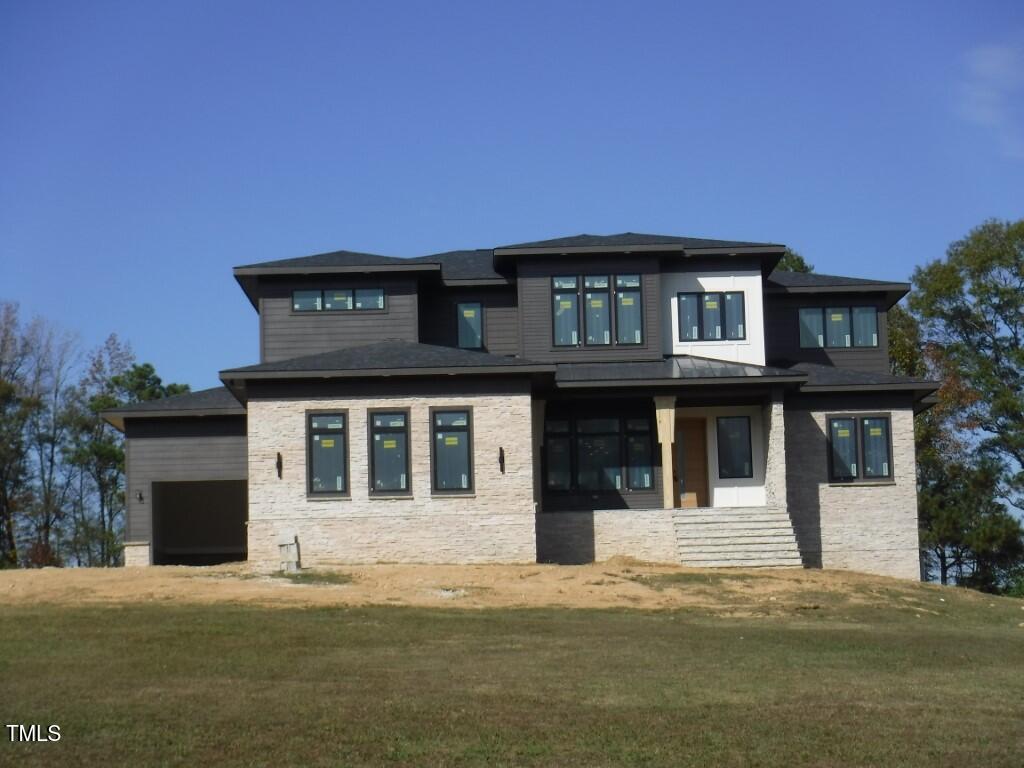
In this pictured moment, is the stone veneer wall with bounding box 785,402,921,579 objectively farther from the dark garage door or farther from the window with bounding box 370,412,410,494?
the dark garage door

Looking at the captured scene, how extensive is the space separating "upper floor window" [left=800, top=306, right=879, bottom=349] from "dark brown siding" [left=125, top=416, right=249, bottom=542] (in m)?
14.7

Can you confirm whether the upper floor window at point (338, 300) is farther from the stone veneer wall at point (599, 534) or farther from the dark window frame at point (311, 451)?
the stone veneer wall at point (599, 534)

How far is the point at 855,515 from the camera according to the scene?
32.9m

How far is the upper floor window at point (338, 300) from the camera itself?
33.4m

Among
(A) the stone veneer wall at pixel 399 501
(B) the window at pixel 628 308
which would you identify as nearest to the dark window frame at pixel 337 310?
(A) the stone veneer wall at pixel 399 501

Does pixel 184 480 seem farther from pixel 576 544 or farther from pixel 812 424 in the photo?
pixel 812 424

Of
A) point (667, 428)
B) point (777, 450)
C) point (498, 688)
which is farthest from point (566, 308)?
point (498, 688)

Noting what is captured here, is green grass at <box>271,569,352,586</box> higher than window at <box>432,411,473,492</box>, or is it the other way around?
window at <box>432,411,473,492</box>

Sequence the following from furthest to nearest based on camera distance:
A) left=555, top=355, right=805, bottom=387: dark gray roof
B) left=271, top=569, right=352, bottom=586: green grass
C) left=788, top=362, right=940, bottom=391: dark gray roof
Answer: left=788, top=362, right=940, bottom=391: dark gray roof
left=555, top=355, right=805, bottom=387: dark gray roof
left=271, top=569, right=352, bottom=586: green grass

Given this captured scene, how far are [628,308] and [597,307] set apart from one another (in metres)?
0.74

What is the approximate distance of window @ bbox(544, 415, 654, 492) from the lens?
108ft

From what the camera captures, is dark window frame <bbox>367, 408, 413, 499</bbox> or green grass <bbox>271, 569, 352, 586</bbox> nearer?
green grass <bbox>271, 569, 352, 586</bbox>

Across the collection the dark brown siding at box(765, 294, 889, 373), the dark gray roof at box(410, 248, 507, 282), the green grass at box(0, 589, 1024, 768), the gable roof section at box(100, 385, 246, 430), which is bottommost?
the green grass at box(0, 589, 1024, 768)

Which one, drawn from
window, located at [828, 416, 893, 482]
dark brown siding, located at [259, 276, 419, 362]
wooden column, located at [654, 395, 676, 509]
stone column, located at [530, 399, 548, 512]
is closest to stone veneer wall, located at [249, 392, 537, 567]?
stone column, located at [530, 399, 548, 512]
